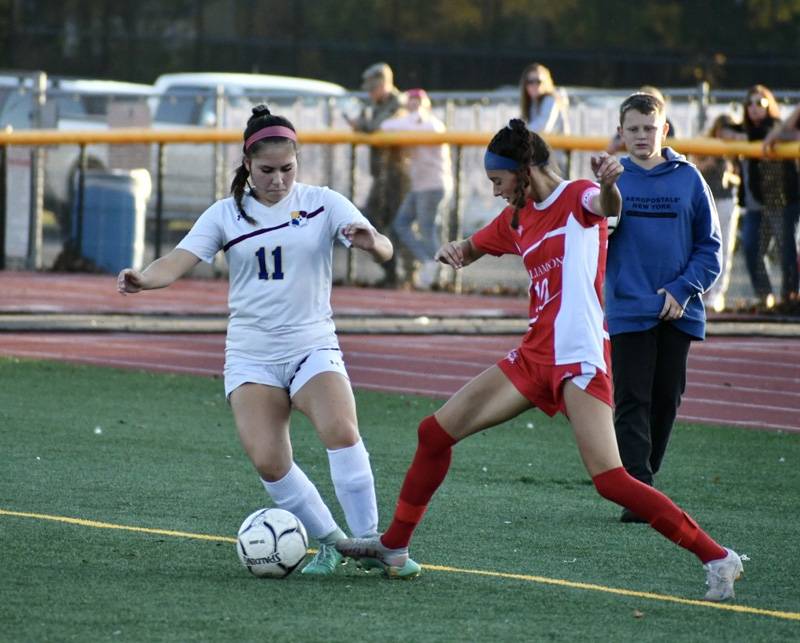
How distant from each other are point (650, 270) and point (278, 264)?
1921 mm

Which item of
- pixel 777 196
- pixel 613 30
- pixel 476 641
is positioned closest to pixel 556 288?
pixel 476 641

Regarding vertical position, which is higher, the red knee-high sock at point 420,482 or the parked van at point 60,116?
the parked van at point 60,116

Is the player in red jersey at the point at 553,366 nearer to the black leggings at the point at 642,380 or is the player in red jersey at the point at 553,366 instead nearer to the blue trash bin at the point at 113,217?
the black leggings at the point at 642,380

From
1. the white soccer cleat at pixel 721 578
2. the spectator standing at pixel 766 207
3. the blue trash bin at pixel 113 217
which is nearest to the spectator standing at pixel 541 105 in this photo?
the spectator standing at pixel 766 207

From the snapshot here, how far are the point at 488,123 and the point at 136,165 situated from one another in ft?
18.5

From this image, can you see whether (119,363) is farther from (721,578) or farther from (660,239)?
(721,578)

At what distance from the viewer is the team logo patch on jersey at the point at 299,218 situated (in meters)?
6.93

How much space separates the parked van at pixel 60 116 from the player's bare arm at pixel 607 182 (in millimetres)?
15410

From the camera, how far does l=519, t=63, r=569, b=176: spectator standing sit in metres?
17.1

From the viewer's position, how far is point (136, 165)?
21.4m

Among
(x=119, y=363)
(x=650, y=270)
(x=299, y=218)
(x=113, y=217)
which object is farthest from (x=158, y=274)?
(x=113, y=217)

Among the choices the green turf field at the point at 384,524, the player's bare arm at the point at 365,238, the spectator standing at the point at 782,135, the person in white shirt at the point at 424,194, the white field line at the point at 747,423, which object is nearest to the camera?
the green turf field at the point at 384,524

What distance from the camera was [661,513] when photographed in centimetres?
639

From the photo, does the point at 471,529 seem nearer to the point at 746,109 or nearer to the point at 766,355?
the point at 766,355
